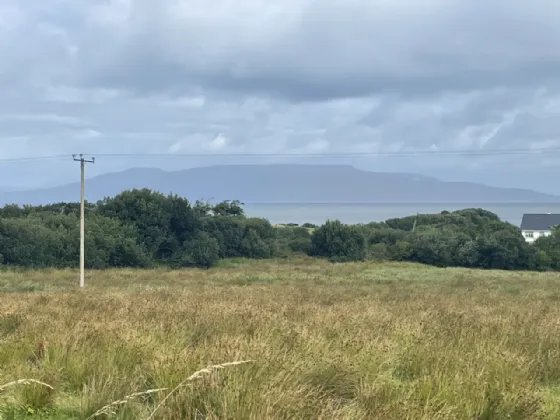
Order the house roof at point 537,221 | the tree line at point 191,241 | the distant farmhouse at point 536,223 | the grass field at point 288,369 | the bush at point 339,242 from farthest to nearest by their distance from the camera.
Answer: the house roof at point 537,221 < the distant farmhouse at point 536,223 < the bush at point 339,242 < the tree line at point 191,241 < the grass field at point 288,369

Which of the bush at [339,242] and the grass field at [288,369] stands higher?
the grass field at [288,369]

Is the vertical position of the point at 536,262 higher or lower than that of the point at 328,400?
lower

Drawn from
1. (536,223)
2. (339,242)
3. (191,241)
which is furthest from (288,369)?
(536,223)

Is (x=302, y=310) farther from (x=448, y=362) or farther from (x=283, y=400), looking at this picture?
(x=283, y=400)

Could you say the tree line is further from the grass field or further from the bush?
the grass field

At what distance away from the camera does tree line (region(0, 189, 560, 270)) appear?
155ft

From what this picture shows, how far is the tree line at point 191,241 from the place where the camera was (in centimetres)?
4716

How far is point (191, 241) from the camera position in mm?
55281

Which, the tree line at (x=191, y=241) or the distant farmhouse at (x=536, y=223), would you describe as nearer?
the tree line at (x=191, y=241)

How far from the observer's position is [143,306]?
29.9 ft

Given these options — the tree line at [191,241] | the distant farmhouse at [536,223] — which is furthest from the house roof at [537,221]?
the tree line at [191,241]

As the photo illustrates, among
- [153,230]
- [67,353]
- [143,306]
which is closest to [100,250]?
[153,230]

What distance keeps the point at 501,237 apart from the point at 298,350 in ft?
192

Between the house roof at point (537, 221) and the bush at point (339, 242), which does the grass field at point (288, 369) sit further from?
the house roof at point (537, 221)
